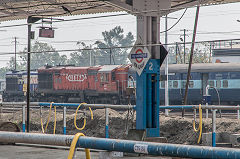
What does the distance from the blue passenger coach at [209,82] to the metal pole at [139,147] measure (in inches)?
1210

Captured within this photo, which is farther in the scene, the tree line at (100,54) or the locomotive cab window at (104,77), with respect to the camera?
the tree line at (100,54)

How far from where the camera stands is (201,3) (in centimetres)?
1237

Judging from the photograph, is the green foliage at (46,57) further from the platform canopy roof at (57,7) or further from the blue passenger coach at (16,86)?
the platform canopy roof at (57,7)

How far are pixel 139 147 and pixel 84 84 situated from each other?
1538 inches

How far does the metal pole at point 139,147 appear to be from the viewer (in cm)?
346

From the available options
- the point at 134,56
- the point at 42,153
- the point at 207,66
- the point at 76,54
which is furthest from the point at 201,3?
the point at 76,54

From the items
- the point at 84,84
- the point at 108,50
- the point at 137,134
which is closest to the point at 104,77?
the point at 84,84

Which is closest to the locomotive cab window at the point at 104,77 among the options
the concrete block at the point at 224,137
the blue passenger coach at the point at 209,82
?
the blue passenger coach at the point at 209,82

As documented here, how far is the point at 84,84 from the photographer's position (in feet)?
140

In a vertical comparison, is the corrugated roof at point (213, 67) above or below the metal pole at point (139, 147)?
above

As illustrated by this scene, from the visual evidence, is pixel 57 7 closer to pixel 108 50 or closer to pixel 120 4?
pixel 120 4

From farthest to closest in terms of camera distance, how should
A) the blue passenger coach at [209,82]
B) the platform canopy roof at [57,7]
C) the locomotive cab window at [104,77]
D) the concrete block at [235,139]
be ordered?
the locomotive cab window at [104,77] → the blue passenger coach at [209,82] → the concrete block at [235,139] → the platform canopy roof at [57,7]

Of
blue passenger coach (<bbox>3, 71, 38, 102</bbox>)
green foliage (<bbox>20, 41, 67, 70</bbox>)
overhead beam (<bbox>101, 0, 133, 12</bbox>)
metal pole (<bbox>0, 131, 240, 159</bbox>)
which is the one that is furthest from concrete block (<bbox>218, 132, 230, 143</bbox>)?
green foliage (<bbox>20, 41, 67, 70</bbox>)

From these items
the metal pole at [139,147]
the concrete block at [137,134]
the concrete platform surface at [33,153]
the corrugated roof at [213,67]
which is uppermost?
the corrugated roof at [213,67]
